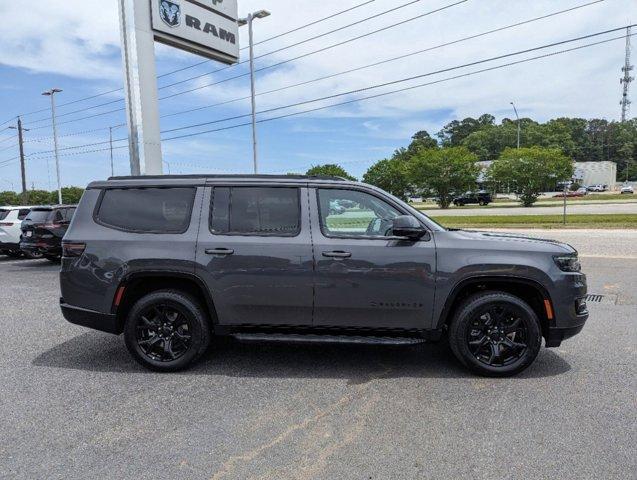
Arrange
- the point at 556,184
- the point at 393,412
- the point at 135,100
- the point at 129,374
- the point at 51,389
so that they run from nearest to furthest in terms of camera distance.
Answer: the point at 393,412, the point at 51,389, the point at 129,374, the point at 135,100, the point at 556,184

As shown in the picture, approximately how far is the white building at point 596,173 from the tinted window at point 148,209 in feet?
343

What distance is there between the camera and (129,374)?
4.40 metres

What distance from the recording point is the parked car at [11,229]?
1365cm

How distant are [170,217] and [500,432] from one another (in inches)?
130

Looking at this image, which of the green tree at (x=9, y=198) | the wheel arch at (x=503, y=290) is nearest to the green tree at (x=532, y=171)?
the wheel arch at (x=503, y=290)

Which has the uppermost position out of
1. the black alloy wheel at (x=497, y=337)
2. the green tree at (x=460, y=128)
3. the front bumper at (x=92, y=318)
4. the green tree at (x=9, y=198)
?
the green tree at (x=460, y=128)

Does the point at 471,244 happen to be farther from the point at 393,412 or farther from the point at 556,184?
the point at 556,184

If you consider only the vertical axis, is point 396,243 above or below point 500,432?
above

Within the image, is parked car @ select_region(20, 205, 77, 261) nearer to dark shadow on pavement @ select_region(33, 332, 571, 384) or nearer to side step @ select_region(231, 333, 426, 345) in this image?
dark shadow on pavement @ select_region(33, 332, 571, 384)

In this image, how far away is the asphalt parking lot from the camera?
2.87 meters

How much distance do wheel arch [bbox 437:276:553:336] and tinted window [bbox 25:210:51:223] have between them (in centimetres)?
1124

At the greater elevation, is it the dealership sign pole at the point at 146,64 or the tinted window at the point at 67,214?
the dealership sign pole at the point at 146,64

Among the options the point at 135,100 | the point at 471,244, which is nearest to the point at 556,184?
the point at 135,100

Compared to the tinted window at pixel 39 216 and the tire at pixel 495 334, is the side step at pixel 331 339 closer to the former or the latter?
the tire at pixel 495 334
